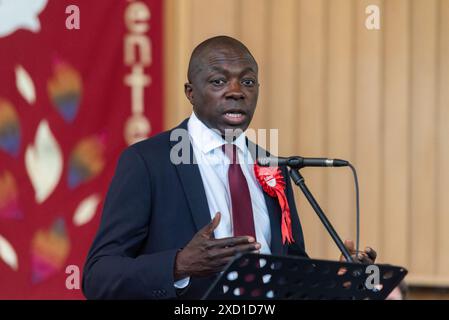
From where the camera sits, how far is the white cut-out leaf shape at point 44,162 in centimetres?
466

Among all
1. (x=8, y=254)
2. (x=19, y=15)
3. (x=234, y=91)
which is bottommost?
(x=8, y=254)

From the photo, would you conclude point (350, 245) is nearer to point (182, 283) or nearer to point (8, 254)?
point (182, 283)

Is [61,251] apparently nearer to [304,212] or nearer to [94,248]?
[304,212]

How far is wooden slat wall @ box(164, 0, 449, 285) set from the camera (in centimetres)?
485

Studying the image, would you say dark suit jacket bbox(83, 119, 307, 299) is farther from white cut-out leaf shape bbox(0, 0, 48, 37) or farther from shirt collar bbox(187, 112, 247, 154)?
white cut-out leaf shape bbox(0, 0, 48, 37)

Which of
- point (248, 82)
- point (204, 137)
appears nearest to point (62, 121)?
point (204, 137)

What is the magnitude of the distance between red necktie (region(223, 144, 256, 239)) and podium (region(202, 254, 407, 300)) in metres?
0.75

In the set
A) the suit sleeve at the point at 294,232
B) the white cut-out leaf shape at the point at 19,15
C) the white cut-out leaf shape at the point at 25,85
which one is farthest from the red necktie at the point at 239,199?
the white cut-out leaf shape at the point at 19,15

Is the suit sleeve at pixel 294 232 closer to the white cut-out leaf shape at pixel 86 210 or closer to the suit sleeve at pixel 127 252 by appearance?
the suit sleeve at pixel 127 252

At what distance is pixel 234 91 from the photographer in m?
3.33

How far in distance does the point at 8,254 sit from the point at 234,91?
183 centimetres

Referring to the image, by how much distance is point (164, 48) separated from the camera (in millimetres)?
4848

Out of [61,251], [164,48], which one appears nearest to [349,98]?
[164,48]
